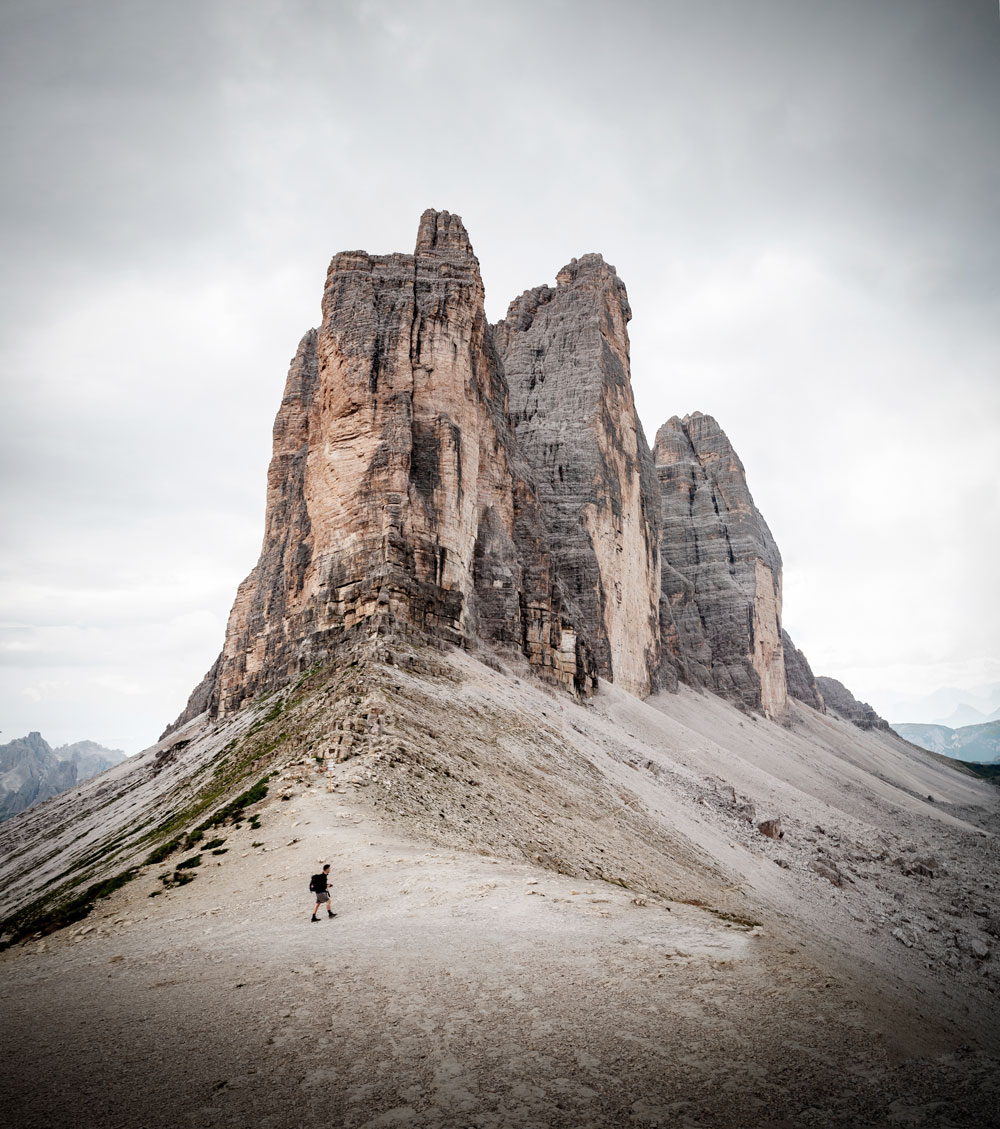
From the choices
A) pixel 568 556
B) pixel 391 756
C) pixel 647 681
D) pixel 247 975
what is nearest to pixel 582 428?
pixel 568 556

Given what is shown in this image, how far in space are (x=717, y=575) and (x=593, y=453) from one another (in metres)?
36.6

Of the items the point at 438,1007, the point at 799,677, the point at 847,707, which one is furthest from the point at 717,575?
the point at 438,1007

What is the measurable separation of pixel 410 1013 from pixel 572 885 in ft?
20.6

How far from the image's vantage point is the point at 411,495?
1292 inches

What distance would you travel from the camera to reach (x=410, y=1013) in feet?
23.0

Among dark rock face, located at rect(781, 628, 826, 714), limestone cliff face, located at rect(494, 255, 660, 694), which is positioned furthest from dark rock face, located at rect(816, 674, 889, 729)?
limestone cliff face, located at rect(494, 255, 660, 694)

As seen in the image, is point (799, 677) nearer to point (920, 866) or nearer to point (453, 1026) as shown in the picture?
point (920, 866)

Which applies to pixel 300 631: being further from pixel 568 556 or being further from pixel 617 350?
pixel 617 350

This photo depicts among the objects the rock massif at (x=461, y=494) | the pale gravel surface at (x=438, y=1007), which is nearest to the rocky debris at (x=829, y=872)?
the pale gravel surface at (x=438, y=1007)

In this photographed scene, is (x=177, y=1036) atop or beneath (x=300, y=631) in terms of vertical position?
beneath

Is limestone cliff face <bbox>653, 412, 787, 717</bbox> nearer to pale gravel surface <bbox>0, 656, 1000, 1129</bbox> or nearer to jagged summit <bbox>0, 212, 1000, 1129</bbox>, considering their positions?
jagged summit <bbox>0, 212, 1000, 1129</bbox>

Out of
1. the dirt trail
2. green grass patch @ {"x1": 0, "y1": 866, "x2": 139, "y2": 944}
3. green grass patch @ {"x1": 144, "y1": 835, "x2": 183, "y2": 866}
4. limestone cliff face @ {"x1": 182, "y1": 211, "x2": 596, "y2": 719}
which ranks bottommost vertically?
green grass patch @ {"x1": 0, "y1": 866, "x2": 139, "y2": 944}

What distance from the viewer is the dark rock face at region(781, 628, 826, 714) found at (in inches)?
4139

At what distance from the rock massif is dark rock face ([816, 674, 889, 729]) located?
52703mm
